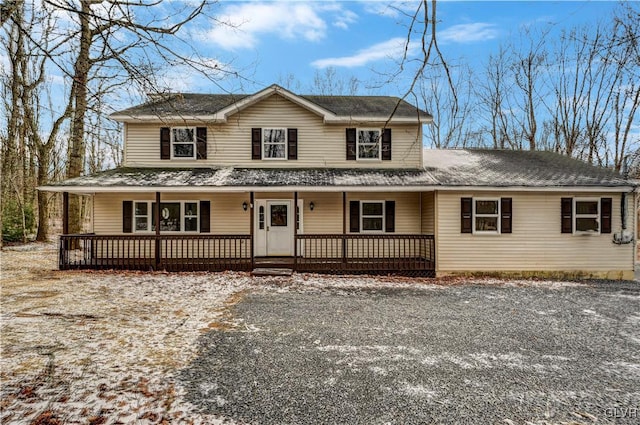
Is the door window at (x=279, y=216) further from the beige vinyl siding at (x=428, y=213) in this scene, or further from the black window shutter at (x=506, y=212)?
the black window shutter at (x=506, y=212)

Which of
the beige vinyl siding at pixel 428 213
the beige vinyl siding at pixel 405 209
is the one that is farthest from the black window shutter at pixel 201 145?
the beige vinyl siding at pixel 428 213

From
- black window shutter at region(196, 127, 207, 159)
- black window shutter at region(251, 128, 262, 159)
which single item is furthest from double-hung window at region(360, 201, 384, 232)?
black window shutter at region(196, 127, 207, 159)

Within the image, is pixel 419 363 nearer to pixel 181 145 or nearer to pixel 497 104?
pixel 181 145

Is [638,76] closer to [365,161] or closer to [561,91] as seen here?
[365,161]

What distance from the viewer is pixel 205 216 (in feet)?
40.6

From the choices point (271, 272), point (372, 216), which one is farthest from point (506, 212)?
point (271, 272)

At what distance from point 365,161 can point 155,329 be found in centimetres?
915

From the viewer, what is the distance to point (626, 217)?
11188mm

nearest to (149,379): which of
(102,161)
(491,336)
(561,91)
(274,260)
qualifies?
(491,336)

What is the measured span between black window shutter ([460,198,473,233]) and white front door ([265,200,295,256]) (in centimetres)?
567

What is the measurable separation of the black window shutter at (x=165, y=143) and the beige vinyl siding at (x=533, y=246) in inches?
388

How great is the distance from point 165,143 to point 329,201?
6243mm

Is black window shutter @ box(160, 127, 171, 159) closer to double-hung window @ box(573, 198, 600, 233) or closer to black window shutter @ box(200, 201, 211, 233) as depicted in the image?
black window shutter @ box(200, 201, 211, 233)

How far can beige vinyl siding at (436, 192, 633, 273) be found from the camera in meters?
11.3
